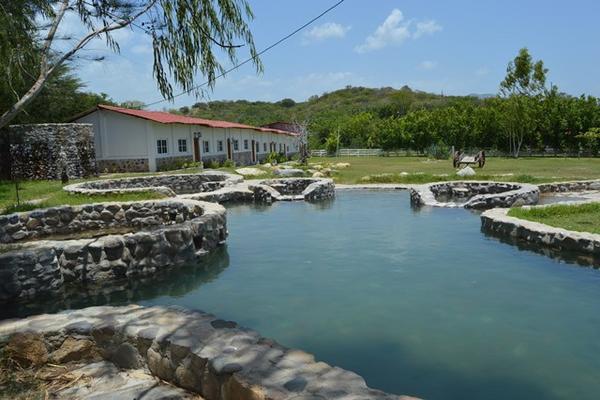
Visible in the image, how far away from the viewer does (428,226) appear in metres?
11.9

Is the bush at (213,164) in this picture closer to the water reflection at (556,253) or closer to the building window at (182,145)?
the building window at (182,145)

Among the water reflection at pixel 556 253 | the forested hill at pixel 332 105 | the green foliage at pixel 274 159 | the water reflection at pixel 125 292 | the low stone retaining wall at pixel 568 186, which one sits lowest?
the water reflection at pixel 125 292

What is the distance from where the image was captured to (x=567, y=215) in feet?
37.3

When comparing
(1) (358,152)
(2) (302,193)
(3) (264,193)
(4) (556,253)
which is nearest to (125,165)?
(3) (264,193)

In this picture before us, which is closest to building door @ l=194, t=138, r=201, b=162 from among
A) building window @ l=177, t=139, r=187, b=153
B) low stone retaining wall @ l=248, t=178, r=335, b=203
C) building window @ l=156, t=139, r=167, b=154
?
building window @ l=177, t=139, r=187, b=153

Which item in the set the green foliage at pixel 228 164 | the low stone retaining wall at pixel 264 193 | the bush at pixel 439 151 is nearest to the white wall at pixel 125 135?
the green foliage at pixel 228 164

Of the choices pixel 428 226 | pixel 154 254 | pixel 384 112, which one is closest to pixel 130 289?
pixel 154 254

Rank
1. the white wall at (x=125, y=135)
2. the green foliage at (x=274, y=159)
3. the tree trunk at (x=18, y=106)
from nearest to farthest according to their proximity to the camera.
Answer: the tree trunk at (x=18, y=106) < the white wall at (x=125, y=135) < the green foliage at (x=274, y=159)

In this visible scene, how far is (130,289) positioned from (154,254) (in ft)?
2.81

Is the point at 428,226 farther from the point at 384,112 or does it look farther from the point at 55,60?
the point at 384,112

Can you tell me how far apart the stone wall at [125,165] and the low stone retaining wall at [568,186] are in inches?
777

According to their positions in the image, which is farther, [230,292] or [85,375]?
[230,292]

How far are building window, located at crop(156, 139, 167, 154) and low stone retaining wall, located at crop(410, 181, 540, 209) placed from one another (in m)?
16.5

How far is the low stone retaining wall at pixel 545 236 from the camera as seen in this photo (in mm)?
8391
